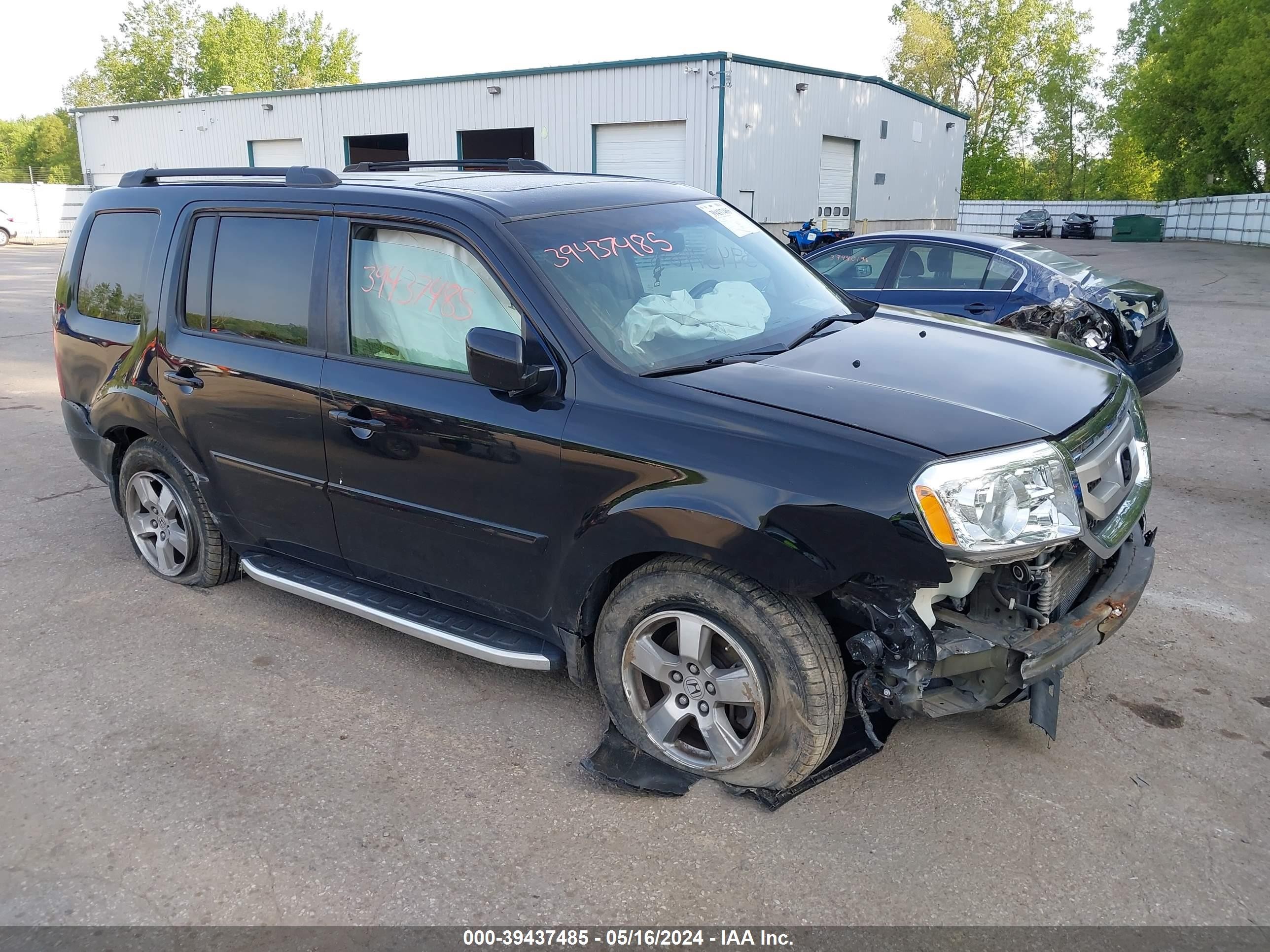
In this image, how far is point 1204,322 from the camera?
47.2 ft

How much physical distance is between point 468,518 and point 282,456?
1065 mm

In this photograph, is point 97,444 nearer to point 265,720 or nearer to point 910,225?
point 265,720

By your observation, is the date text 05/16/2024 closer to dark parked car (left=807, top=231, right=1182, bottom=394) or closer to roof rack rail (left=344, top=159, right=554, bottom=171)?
roof rack rail (left=344, top=159, right=554, bottom=171)

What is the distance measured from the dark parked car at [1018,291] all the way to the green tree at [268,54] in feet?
228

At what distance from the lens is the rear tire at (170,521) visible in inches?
184

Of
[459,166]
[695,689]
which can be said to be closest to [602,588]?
[695,689]

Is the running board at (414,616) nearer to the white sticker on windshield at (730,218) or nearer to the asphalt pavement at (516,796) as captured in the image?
the asphalt pavement at (516,796)

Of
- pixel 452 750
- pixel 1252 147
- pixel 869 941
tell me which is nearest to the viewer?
pixel 869 941

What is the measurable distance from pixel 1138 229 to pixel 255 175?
48.4 metres

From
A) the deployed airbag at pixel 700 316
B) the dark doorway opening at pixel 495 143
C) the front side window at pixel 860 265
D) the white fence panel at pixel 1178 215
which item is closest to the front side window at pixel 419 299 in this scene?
the deployed airbag at pixel 700 316

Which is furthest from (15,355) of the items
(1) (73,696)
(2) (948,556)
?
(2) (948,556)

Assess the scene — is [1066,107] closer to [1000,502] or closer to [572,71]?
[572,71]

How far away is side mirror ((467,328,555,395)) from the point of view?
10.3 feet

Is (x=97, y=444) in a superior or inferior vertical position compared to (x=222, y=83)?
inferior
